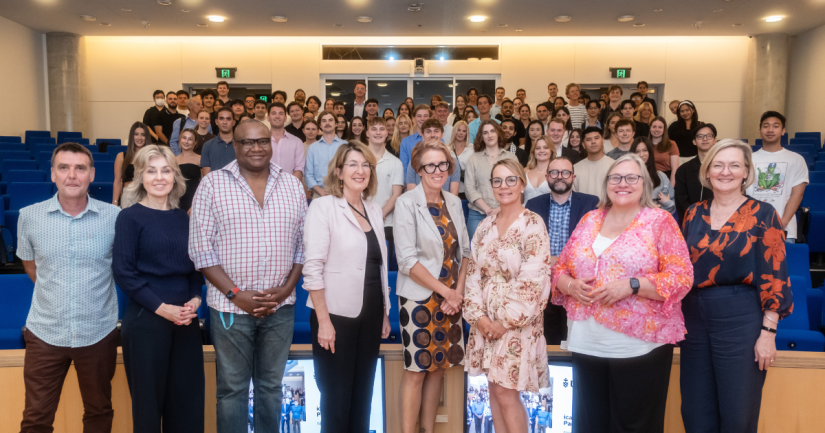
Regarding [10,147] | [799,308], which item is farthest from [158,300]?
[10,147]

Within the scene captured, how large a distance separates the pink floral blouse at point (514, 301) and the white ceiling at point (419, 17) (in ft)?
23.3

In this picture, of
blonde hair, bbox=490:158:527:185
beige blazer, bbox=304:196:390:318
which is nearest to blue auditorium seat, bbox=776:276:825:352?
blonde hair, bbox=490:158:527:185

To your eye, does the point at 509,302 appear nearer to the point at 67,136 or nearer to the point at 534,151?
the point at 534,151

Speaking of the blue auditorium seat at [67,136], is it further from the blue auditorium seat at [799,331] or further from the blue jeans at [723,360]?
the blue auditorium seat at [799,331]

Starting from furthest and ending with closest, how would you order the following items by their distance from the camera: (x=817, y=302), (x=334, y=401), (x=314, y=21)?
(x=314, y=21)
(x=817, y=302)
(x=334, y=401)

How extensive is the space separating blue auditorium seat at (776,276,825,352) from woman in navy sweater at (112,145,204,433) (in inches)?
125

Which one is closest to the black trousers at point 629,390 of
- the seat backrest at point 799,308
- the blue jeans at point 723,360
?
the blue jeans at point 723,360

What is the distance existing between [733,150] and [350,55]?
1058cm

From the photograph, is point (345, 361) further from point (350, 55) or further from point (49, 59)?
point (49, 59)

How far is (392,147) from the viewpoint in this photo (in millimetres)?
5477

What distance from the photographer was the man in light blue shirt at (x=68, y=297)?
2.24m

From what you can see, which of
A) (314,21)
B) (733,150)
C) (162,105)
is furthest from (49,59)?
(733,150)

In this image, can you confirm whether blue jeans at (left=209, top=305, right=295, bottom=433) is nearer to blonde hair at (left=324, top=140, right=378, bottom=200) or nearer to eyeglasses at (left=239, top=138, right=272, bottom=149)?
blonde hair at (left=324, top=140, right=378, bottom=200)

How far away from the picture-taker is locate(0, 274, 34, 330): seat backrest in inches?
130
